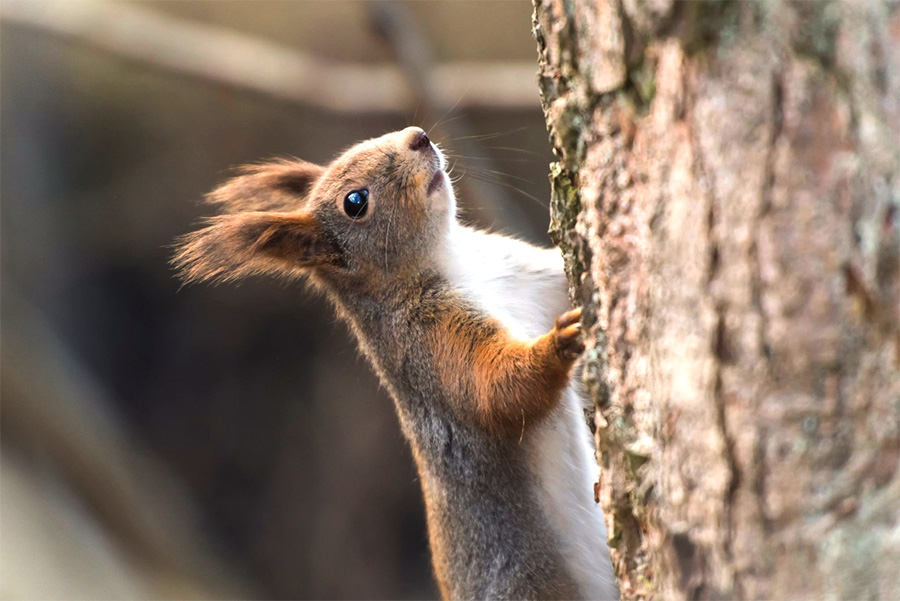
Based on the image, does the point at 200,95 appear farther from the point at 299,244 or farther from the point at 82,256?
the point at 299,244

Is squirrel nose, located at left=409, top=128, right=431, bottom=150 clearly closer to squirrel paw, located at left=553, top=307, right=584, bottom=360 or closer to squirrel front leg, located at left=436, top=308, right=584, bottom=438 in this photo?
squirrel front leg, located at left=436, top=308, right=584, bottom=438

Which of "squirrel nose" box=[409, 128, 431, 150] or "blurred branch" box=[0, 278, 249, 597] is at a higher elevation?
"squirrel nose" box=[409, 128, 431, 150]

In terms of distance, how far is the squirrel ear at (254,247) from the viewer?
7.22ft

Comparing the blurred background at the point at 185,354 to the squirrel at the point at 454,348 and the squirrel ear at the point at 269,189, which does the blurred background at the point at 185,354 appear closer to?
the squirrel ear at the point at 269,189

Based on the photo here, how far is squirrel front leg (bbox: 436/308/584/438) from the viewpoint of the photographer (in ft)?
6.30

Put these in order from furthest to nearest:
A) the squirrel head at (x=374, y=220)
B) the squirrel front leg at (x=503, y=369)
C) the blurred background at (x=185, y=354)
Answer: the blurred background at (x=185, y=354), the squirrel head at (x=374, y=220), the squirrel front leg at (x=503, y=369)

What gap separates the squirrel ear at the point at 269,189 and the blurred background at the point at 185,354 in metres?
2.71

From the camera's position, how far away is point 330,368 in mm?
5855

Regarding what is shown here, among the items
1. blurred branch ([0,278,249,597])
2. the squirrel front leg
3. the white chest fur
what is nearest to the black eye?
the white chest fur

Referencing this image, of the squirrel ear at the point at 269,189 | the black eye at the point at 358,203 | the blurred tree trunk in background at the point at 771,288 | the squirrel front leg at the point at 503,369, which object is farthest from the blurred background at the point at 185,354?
the blurred tree trunk in background at the point at 771,288

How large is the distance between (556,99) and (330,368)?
4.53 metres

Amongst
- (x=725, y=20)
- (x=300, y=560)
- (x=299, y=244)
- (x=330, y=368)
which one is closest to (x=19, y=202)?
(x=330, y=368)

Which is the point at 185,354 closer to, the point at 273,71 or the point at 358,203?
the point at 273,71

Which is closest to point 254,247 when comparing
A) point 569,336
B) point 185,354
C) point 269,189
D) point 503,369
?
point 269,189
